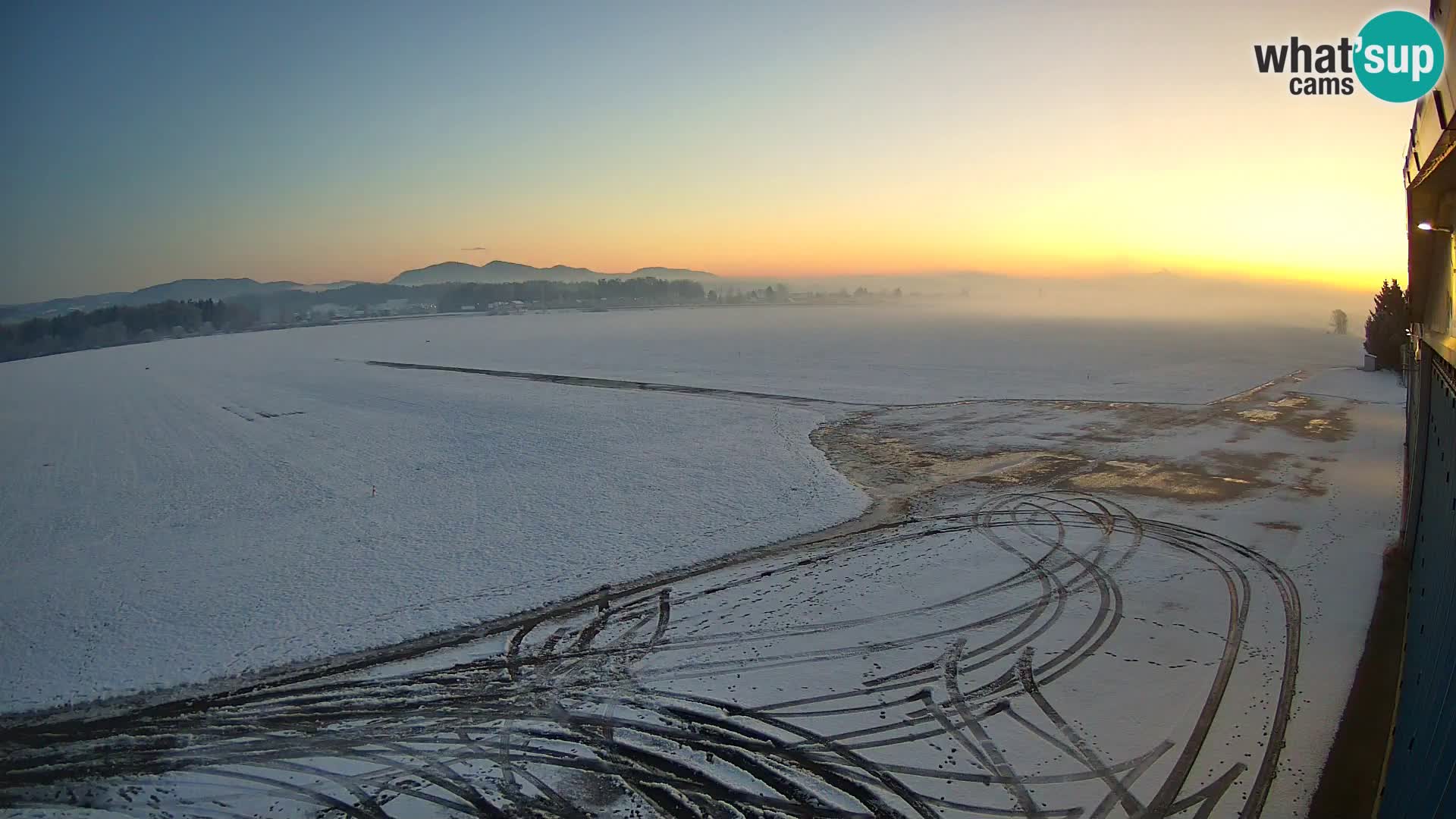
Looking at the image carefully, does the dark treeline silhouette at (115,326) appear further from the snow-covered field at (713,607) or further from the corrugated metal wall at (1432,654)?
the corrugated metal wall at (1432,654)

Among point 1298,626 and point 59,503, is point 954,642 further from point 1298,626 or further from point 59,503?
point 59,503

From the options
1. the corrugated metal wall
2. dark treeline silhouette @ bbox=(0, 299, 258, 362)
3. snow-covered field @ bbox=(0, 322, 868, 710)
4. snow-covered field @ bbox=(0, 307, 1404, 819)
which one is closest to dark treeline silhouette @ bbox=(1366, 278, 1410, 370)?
snow-covered field @ bbox=(0, 307, 1404, 819)

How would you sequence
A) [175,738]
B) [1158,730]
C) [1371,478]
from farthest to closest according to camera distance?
[1371,478] → [175,738] → [1158,730]

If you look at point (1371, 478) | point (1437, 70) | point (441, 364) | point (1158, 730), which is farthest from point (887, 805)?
point (441, 364)

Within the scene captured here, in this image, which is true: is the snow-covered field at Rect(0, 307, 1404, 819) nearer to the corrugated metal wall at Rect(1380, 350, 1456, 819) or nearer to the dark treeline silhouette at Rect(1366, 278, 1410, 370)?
the corrugated metal wall at Rect(1380, 350, 1456, 819)

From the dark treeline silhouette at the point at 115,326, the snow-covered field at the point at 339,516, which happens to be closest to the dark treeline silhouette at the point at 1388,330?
the snow-covered field at the point at 339,516

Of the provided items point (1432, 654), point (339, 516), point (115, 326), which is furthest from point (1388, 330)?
point (115, 326)
